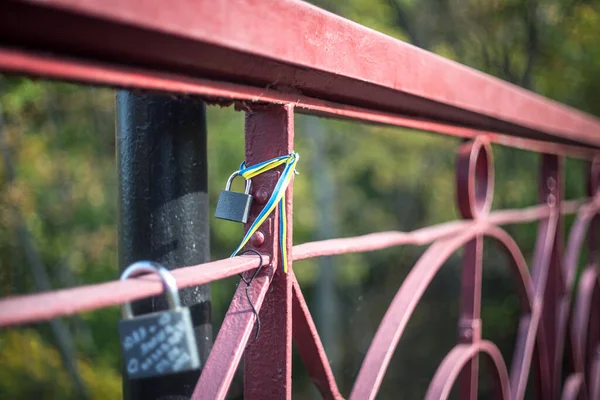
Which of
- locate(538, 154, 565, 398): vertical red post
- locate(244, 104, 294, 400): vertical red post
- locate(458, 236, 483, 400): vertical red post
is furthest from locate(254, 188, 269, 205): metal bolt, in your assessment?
locate(538, 154, 565, 398): vertical red post

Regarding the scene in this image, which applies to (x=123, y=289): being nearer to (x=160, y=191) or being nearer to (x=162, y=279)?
(x=162, y=279)

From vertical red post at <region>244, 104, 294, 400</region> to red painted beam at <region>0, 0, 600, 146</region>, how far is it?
62mm

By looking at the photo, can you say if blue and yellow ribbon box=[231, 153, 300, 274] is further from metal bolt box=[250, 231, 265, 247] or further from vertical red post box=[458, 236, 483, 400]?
vertical red post box=[458, 236, 483, 400]

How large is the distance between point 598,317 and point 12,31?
2.73 metres

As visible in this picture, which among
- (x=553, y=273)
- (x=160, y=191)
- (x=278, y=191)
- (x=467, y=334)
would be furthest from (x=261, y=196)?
(x=553, y=273)

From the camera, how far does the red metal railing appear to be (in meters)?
0.55

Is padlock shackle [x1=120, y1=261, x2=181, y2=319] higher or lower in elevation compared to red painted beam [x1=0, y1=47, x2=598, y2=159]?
lower

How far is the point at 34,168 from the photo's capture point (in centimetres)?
808

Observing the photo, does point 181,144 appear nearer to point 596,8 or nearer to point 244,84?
point 244,84

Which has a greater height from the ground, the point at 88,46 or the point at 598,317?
the point at 88,46

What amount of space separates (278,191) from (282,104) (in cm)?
12

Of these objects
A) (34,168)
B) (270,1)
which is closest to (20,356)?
(34,168)

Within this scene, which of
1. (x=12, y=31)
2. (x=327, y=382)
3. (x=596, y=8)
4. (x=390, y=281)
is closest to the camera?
(x=12, y=31)

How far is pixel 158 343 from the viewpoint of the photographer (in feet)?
2.11
